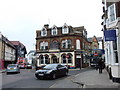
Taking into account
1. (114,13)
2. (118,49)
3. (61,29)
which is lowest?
(118,49)

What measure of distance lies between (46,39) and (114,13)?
990 inches

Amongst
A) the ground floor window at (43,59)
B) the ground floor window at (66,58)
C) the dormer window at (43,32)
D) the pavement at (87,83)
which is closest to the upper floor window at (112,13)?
the pavement at (87,83)

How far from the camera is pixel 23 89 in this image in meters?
8.12

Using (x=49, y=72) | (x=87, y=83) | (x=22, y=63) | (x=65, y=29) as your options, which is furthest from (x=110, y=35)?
(x=22, y=63)

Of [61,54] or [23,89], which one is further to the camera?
[61,54]

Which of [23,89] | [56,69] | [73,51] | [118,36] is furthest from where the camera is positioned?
[73,51]

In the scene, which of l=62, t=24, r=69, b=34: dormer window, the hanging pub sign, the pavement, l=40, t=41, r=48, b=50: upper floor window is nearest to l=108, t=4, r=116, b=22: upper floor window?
the hanging pub sign

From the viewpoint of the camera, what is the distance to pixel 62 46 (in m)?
32.8

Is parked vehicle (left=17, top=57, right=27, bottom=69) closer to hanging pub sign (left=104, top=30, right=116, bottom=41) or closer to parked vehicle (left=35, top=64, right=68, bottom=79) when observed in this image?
parked vehicle (left=35, top=64, right=68, bottom=79)

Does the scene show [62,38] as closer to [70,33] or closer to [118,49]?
[70,33]

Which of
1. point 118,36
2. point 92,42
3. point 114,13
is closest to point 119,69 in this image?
point 118,36

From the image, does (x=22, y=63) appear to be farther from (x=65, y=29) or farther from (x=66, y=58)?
(x=65, y=29)

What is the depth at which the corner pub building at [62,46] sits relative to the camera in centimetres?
3156

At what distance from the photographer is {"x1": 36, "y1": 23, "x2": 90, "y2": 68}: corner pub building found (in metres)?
31.6
